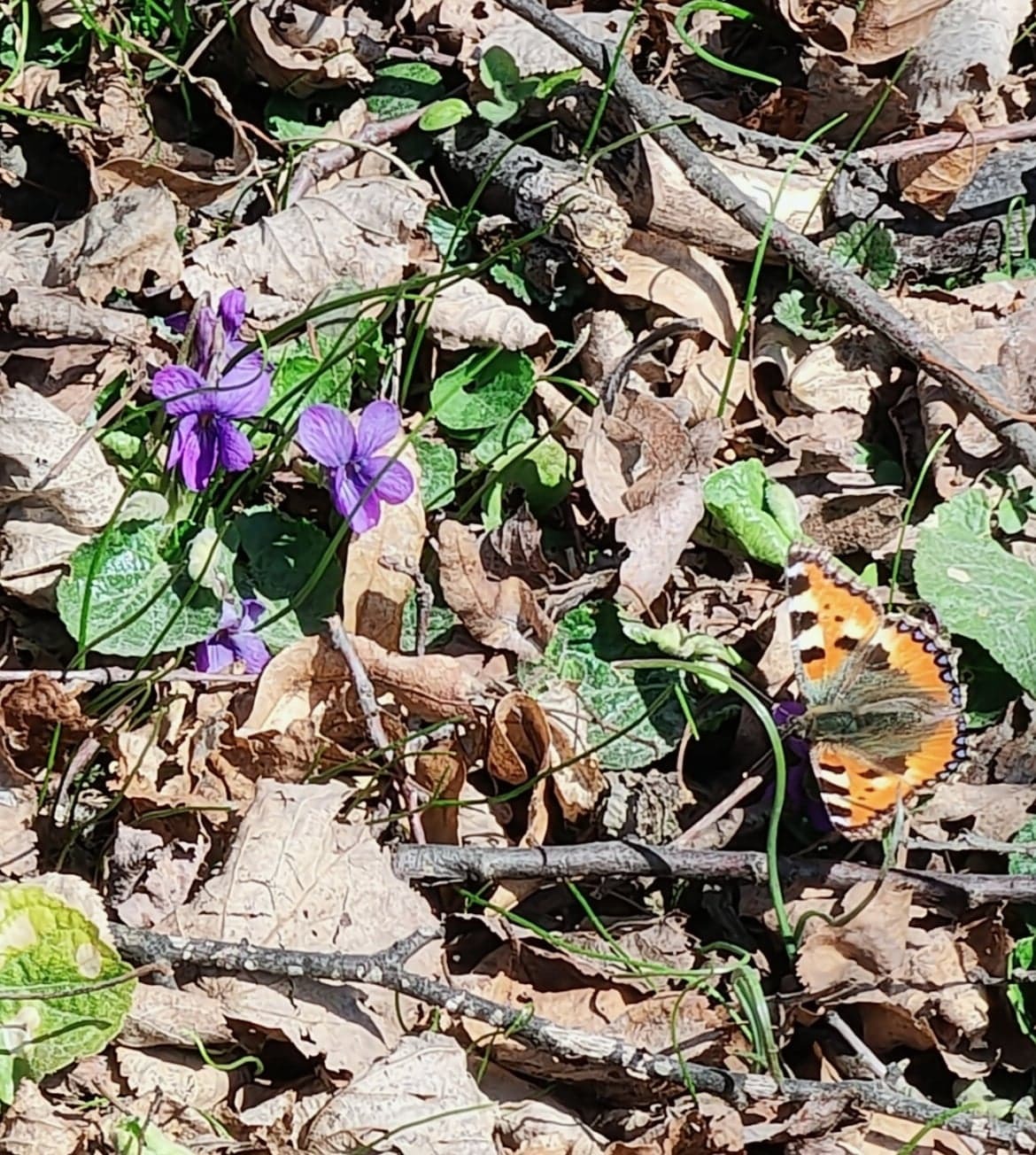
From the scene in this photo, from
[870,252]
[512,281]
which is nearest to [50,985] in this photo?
[512,281]

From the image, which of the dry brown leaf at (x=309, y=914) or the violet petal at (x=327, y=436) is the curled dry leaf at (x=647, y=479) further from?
the dry brown leaf at (x=309, y=914)

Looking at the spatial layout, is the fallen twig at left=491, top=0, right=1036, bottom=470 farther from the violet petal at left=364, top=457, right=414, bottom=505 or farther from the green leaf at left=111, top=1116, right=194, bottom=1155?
the green leaf at left=111, top=1116, right=194, bottom=1155

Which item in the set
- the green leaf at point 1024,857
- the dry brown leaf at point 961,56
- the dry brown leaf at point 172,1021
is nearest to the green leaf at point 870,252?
the dry brown leaf at point 961,56

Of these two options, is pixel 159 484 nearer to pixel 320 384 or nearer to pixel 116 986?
pixel 320 384

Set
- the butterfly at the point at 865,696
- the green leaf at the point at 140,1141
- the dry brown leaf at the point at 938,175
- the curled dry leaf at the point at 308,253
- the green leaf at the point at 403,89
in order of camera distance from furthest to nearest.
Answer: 1. the green leaf at the point at 403,89
2. the dry brown leaf at the point at 938,175
3. the curled dry leaf at the point at 308,253
4. the butterfly at the point at 865,696
5. the green leaf at the point at 140,1141

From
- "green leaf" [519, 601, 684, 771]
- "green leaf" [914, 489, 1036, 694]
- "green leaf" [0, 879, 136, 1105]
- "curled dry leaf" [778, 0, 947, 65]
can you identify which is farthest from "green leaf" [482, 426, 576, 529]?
"curled dry leaf" [778, 0, 947, 65]
